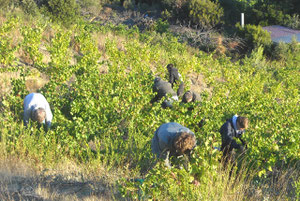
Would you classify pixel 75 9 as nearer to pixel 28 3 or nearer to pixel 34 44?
pixel 28 3

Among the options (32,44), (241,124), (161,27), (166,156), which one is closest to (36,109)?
(166,156)

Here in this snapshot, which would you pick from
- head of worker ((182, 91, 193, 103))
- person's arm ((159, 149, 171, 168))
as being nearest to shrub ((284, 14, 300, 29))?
head of worker ((182, 91, 193, 103))

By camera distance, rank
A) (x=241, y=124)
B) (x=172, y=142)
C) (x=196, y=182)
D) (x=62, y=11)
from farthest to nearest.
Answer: (x=62, y=11) < (x=241, y=124) < (x=172, y=142) < (x=196, y=182)

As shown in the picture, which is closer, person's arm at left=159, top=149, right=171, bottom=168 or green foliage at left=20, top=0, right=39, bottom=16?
person's arm at left=159, top=149, right=171, bottom=168

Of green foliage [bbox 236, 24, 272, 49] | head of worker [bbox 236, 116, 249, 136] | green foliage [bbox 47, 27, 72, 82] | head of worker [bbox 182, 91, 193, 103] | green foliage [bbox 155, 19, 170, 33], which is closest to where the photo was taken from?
head of worker [bbox 236, 116, 249, 136]

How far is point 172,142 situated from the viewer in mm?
3555

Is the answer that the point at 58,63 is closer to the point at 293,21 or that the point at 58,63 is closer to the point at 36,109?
the point at 36,109

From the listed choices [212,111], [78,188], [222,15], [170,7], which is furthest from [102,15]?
[78,188]

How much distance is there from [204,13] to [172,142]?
23.2m

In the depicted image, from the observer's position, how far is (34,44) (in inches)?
345

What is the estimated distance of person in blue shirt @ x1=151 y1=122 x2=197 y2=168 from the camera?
11.4 ft

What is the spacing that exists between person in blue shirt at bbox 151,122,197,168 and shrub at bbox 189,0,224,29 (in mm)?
21554

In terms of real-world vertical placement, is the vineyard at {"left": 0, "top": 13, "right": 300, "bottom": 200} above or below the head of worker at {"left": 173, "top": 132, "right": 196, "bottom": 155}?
below

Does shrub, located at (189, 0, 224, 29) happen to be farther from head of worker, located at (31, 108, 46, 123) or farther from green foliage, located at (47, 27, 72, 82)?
head of worker, located at (31, 108, 46, 123)
